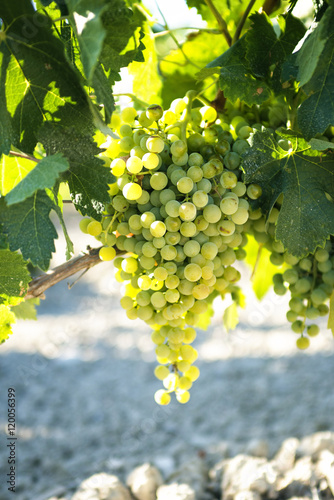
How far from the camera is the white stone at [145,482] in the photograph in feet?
4.12

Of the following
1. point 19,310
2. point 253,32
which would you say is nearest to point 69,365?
point 19,310

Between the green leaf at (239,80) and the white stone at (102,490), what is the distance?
1.08 meters

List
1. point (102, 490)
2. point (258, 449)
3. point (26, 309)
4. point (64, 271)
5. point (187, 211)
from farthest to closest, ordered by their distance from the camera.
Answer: point (258, 449) → point (102, 490) → point (26, 309) → point (64, 271) → point (187, 211)

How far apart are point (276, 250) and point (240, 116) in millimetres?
194

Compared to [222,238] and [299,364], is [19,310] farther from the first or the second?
[299,364]

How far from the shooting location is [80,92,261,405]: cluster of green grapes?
523mm

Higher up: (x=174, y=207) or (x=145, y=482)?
(x=174, y=207)

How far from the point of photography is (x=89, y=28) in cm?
40

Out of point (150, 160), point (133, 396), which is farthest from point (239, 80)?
point (133, 396)

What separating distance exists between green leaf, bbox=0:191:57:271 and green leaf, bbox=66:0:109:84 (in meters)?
0.17

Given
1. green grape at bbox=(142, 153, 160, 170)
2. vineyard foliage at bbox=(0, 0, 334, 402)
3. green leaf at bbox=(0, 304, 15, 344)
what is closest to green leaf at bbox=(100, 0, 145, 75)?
vineyard foliage at bbox=(0, 0, 334, 402)

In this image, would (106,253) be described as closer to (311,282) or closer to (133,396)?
(311,282)

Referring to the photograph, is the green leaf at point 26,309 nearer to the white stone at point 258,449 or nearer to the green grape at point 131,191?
the green grape at point 131,191

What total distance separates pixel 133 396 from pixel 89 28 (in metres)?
2.06
